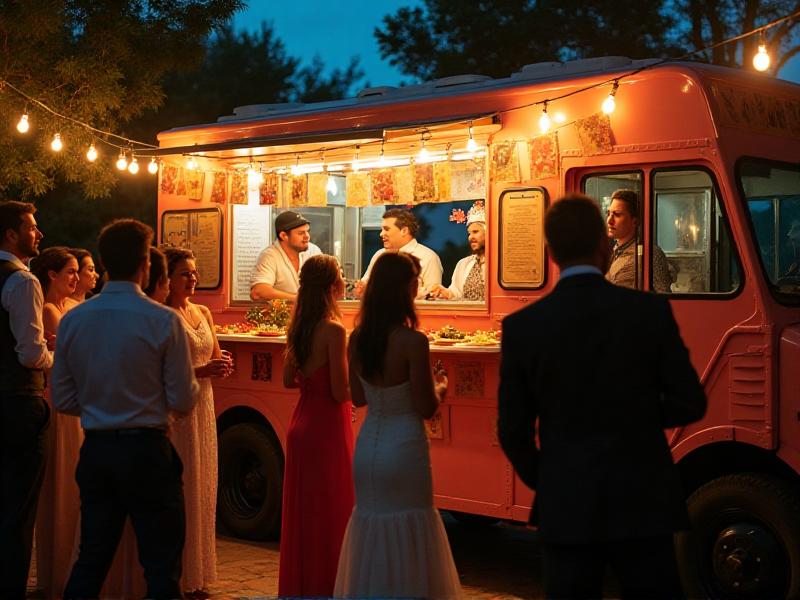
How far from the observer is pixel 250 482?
8.90 m

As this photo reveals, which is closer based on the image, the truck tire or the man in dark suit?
the man in dark suit

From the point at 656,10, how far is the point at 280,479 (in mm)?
15813

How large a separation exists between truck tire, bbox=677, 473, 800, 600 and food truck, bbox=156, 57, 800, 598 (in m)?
0.01

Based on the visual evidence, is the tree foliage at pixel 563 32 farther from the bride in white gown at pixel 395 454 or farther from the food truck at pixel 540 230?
the bride in white gown at pixel 395 454

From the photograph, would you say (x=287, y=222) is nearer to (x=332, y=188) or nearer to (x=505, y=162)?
(x=332, y=188)

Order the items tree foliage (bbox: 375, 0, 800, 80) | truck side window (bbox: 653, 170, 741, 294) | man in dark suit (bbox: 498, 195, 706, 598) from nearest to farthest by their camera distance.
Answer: man in dark suit (bbox: 498, 195, 706, 598) → truck side window (bbox: 653, 170, 741, 294) → tree foliage (bbox: 375, 0, 800, 80)

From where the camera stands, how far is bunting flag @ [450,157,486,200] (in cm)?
862

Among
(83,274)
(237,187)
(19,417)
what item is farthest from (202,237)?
(19,417)

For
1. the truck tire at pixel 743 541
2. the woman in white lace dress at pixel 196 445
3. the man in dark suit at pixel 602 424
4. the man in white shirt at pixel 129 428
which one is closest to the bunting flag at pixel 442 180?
the woman in white lace dress at pixel 196 445

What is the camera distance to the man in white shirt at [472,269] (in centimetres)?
862

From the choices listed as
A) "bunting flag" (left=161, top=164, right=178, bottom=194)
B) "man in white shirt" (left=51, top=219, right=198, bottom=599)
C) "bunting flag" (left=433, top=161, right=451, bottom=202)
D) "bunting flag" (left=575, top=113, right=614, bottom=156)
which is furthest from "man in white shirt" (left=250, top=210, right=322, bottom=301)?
"man in white shirt" (left=51, top=219, right=198, bottom=599)

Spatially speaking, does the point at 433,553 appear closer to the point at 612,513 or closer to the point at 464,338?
the point at 612,513

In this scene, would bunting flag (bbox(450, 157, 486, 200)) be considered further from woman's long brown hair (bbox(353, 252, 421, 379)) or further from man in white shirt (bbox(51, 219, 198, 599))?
man in white shirt (bbox(51, 219, 198, 599))

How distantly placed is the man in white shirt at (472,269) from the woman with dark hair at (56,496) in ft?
9.55
